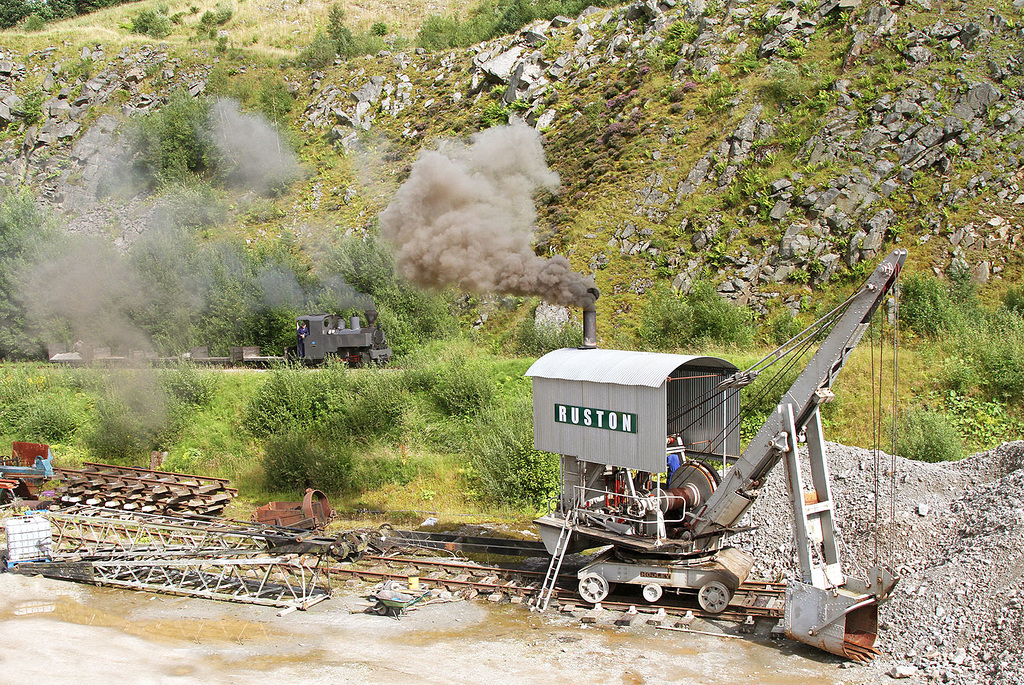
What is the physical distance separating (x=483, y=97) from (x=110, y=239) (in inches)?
962

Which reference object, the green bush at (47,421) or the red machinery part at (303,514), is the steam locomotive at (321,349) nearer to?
the green bush at (47,421)

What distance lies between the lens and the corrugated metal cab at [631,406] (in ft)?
45.8

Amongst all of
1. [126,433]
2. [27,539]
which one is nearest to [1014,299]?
[27,539]

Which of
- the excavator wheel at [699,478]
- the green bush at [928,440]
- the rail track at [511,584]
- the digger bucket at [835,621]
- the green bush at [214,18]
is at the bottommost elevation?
the rail track at [511,584]

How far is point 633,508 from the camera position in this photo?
1488 centimetres

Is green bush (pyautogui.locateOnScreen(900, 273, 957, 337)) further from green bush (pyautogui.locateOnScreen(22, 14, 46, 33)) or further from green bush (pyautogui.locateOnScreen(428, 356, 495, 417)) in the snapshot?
green bush (pyautogui.locateOnScreen(22, 14, 46, 33))

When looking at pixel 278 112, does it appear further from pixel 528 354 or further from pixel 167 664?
pixel 167 664

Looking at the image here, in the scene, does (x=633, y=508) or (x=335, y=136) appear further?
(x=335, y=136)

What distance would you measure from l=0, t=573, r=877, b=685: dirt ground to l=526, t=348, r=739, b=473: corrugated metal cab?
313 cm

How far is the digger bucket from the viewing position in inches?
468

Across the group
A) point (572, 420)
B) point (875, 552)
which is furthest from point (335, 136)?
point (875, 552)

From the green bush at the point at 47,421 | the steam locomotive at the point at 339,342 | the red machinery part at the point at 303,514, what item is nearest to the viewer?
the red machinery part at the point at 303,514

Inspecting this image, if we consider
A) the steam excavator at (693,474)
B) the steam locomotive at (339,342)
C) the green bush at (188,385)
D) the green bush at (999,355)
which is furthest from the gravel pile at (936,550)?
the green bush at (188,385)

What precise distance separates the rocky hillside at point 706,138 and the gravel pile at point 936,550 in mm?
15735
